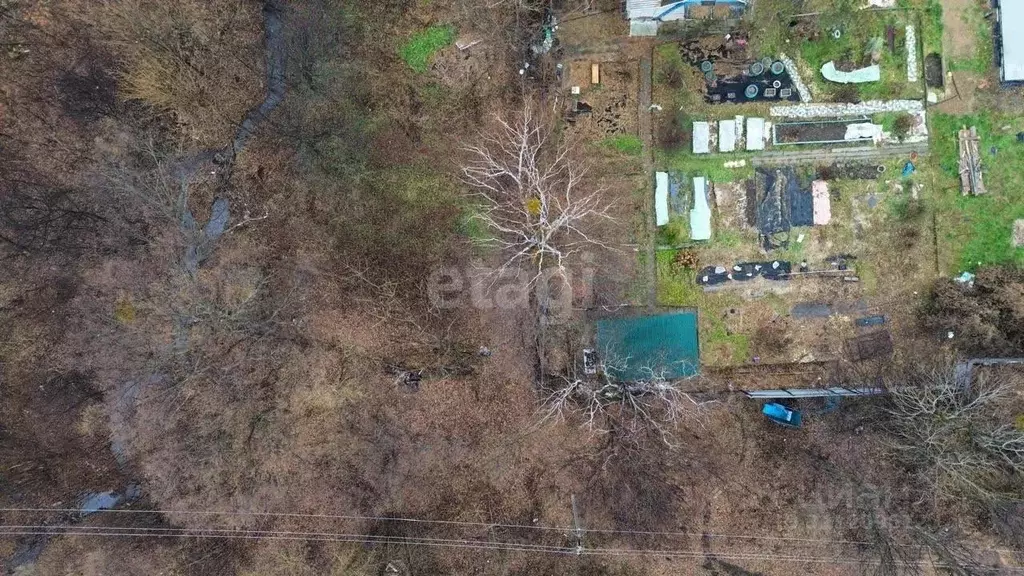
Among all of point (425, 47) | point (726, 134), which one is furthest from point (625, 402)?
point (425, 47)

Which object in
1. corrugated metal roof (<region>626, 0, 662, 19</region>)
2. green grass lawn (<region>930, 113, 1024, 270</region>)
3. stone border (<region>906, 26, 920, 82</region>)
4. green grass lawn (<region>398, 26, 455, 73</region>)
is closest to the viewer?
corrugated metal roof (<region>626, 0, 662, 19</region>)

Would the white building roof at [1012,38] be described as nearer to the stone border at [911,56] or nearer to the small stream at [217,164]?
the stone border at [911,56]

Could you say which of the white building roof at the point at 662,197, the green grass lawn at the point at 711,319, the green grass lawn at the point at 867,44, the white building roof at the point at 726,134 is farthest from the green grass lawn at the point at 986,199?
the white building roof at the point at 662,197

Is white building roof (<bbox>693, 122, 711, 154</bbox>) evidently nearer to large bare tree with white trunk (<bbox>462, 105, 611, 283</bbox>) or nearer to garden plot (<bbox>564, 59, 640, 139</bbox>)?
garden plot (<bbox>564, 59, 640, 139</bbox>)

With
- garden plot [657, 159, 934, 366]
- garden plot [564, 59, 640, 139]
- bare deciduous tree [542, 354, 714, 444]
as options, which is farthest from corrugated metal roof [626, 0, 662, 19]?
bare deciduous tree [542, 354, 714, 444]

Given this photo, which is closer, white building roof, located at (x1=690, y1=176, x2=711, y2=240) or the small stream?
white building roof, located at (x1=690, y1=176, x2=711, y2=240)

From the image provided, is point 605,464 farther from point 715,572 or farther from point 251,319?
point 251,319

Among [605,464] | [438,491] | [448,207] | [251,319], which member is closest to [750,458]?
[605,464]
